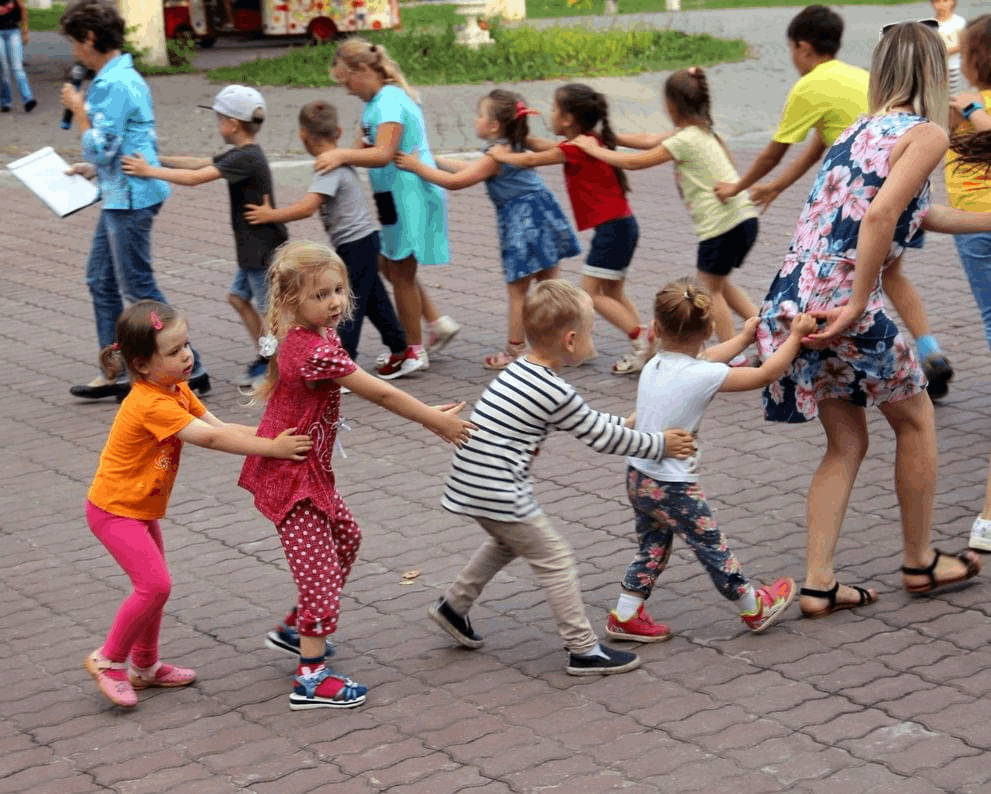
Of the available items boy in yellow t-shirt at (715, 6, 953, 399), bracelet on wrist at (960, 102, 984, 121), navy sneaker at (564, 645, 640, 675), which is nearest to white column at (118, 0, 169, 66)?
boy in yellow t-shirt at (715, 6, 953, 399)

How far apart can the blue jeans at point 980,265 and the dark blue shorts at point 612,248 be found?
2025mm

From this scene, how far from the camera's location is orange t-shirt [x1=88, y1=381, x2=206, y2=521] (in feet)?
14.8

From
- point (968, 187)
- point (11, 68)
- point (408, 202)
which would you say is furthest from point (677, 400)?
point (11, 68)

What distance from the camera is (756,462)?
6.66m

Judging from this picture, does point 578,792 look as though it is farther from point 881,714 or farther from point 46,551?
point 46,551

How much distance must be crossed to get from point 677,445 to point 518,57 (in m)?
16.7

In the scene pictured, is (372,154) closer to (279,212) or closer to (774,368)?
(279,212)

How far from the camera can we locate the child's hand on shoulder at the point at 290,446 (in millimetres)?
4473

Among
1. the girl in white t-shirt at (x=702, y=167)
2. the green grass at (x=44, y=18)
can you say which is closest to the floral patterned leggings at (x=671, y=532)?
the girl in white t-shirt at (x=702, y=167)

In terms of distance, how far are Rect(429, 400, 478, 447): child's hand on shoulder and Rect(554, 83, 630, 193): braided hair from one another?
11.9 ft

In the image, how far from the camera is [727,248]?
302 inches

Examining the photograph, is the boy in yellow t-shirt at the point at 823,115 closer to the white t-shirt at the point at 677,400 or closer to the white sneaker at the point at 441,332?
the white sneaker at the point at 441,332

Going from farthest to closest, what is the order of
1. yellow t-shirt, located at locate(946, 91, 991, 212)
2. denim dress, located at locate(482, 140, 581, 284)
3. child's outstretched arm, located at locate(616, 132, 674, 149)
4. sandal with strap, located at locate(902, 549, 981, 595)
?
1. child's outstretched arm, located at locate(616, 132, 674, 149)
2. denim dress, located at locate(482, 140, 581, 284)
3. yellow t-shirt, located at locate(946, 91, 991, 212)
4. sandal with strap, located at locate(902, 549, 981, 595)

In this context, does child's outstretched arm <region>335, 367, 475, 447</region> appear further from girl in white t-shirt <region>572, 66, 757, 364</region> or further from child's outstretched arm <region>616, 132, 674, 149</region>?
child's outstretched arm <region>616, 132, 674, 149</region>
